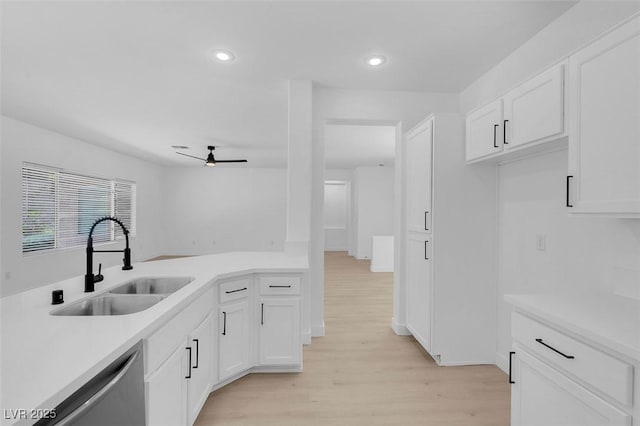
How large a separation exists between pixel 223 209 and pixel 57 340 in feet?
27.3

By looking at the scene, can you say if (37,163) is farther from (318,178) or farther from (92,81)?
(318,178)

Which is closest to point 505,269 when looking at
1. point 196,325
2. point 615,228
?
point 615,228

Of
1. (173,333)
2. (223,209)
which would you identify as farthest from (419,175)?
(223,209)

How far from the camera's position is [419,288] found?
2760 millimetres

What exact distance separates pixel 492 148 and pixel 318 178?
165 centimetres

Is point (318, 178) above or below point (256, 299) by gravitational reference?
A: above

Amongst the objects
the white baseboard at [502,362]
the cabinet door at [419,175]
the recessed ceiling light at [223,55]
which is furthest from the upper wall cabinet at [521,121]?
the recessed ceiling light at [223,55]

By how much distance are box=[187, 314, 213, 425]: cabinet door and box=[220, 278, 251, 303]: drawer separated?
179 mm

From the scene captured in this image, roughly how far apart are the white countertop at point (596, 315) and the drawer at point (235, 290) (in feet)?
5.66

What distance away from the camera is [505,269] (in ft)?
8.04

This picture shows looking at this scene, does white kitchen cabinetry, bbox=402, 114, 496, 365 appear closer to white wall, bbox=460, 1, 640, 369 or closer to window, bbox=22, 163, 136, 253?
white wall, bbox=460, 1, 640, 369

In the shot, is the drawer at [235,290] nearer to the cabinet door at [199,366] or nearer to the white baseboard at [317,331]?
the cabinet door at [199,366]

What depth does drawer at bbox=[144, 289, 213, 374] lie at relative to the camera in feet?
4.03

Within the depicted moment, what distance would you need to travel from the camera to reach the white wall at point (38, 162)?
4.30 metres
